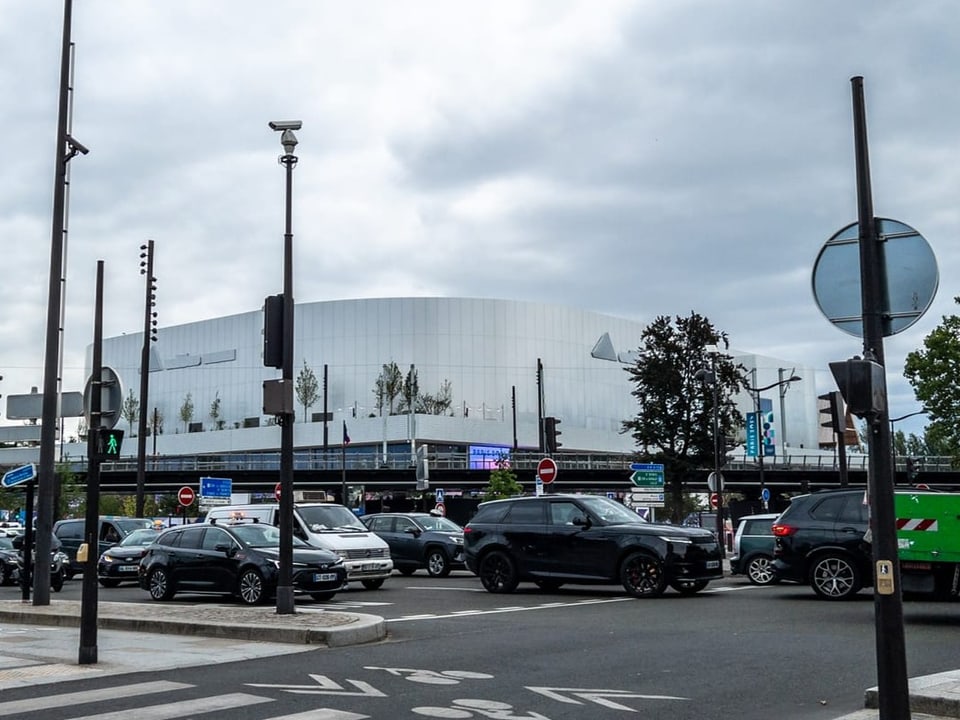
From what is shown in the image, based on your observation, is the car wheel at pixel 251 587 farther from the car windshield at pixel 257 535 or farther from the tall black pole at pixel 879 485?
the tall black pole at pixel 879 485

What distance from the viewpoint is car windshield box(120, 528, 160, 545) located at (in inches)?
1211

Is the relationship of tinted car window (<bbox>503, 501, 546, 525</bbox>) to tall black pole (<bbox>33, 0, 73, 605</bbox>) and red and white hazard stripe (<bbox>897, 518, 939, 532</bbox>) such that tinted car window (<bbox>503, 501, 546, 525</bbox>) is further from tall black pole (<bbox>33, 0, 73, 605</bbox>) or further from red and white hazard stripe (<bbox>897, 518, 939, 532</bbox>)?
tall black pole (<bbox>33, 0, 73, 605</bbox>)

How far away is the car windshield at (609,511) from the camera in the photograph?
2089 cm

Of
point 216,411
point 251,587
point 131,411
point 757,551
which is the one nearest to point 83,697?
point 251,587

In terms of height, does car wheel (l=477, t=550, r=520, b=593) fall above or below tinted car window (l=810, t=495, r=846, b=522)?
below

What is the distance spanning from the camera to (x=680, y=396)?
4841 cm

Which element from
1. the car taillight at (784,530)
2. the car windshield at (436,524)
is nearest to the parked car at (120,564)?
the car windshield at (436,524)

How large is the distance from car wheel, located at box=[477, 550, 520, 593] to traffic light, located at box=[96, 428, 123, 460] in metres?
10.8

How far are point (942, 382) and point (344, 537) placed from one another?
39622 millimetres

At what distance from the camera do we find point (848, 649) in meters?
12.5

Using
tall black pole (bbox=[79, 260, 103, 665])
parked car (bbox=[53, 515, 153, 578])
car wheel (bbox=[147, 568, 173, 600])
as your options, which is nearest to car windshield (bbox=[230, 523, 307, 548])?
car wheel (bbox=[147, 568, 173, 600])

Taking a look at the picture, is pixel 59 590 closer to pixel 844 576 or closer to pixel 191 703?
pixel 844 576

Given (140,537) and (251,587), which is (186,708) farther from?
(140,537)

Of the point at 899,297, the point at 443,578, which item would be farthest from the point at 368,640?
the point at 443,578
